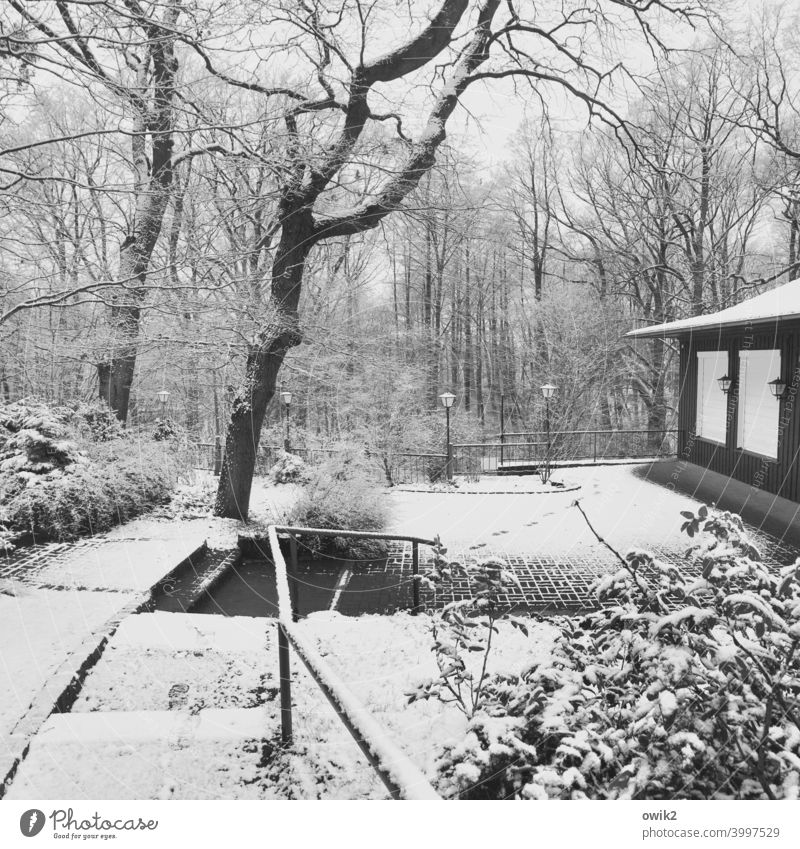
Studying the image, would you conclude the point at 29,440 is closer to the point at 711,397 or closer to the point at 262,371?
the point at 262,371

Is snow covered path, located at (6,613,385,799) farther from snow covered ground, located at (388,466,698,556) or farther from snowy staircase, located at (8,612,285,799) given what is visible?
snow covered ground, located at (388,466,698,556)

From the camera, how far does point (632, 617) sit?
1301mm

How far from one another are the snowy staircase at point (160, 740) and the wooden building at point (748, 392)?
3.80 m

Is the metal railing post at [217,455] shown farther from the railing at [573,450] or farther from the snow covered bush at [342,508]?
the railing at [573,450]

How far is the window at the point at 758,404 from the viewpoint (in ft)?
15.7

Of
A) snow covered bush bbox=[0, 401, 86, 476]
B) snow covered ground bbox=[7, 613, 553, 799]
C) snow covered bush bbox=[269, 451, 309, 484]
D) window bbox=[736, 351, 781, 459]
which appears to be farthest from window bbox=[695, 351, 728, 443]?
snow covered bush bbox=[0, 401, 86, 476]

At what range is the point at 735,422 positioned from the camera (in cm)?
569

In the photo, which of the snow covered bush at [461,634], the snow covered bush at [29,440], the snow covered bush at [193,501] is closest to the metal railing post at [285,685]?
the snow covered bush at [461,634]

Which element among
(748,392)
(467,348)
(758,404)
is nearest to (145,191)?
(758,404)

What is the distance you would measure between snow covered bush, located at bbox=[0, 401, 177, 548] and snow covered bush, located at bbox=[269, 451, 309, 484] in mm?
1177

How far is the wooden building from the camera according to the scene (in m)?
4.32
